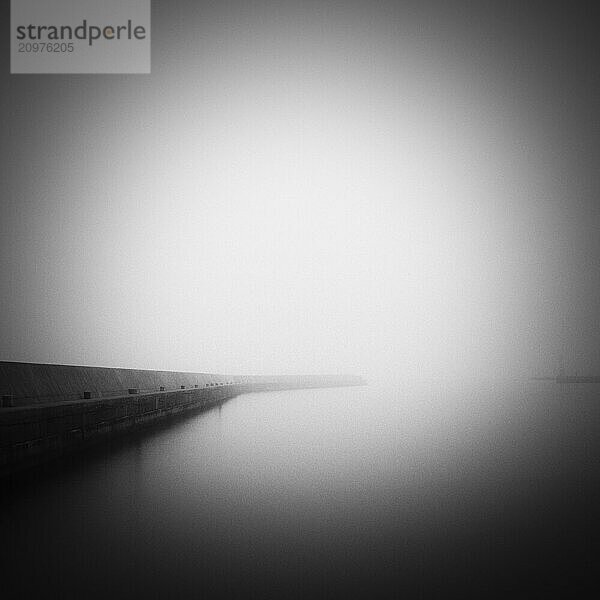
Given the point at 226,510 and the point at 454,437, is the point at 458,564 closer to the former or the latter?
the point at 226,510

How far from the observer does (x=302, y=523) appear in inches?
223

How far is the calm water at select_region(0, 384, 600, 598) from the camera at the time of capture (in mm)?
3916

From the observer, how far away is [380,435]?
14.9 meters

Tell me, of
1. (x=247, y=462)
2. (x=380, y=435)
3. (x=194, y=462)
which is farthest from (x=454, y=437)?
(x=194, y=462)

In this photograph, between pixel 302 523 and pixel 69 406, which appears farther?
pixel 69 406

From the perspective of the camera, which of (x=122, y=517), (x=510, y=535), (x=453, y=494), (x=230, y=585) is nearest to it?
(x=230, y=585)

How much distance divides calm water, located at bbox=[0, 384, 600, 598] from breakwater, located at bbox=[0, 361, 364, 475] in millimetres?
691

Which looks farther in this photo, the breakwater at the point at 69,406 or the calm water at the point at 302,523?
the breakwater at the point at 69,406

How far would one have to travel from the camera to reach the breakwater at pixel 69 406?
333 inches

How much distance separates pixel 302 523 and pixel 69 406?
668 centimetres

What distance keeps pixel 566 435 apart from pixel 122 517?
42.8 ft

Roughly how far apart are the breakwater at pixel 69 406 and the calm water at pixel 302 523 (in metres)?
0.69

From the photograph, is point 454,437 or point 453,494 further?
point 454,437

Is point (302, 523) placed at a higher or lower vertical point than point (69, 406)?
lower
